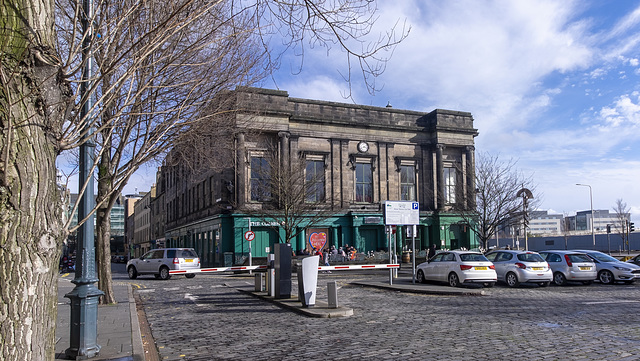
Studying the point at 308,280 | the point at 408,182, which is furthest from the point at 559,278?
the point at 408,182

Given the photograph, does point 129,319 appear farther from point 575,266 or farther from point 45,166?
point 575,266

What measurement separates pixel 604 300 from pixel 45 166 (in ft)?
50.1

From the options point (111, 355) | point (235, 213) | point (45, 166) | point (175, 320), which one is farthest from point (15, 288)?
point (235, 213)

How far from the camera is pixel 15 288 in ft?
9.67

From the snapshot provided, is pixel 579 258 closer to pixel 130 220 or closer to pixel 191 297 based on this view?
pixel 191 297

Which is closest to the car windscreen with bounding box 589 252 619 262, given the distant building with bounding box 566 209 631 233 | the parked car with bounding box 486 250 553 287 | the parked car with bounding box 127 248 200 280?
the parked car with bounding box 486 250 553 287

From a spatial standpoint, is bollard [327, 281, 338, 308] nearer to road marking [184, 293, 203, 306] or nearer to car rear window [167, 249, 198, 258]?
road marking [184, 293, 203, 306]

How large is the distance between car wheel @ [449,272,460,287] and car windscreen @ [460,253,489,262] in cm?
66

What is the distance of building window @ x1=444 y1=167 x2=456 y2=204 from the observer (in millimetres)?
45594

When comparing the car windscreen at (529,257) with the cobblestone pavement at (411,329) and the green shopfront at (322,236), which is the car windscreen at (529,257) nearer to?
the cobblestone pavement at (411,329)

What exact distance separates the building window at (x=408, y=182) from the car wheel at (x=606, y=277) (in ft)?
76.6

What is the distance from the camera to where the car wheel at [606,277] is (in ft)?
68.6

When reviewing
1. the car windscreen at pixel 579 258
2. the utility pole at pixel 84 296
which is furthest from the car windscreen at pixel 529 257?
the utility pole at pixel 84 296

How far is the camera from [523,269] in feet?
63.3
